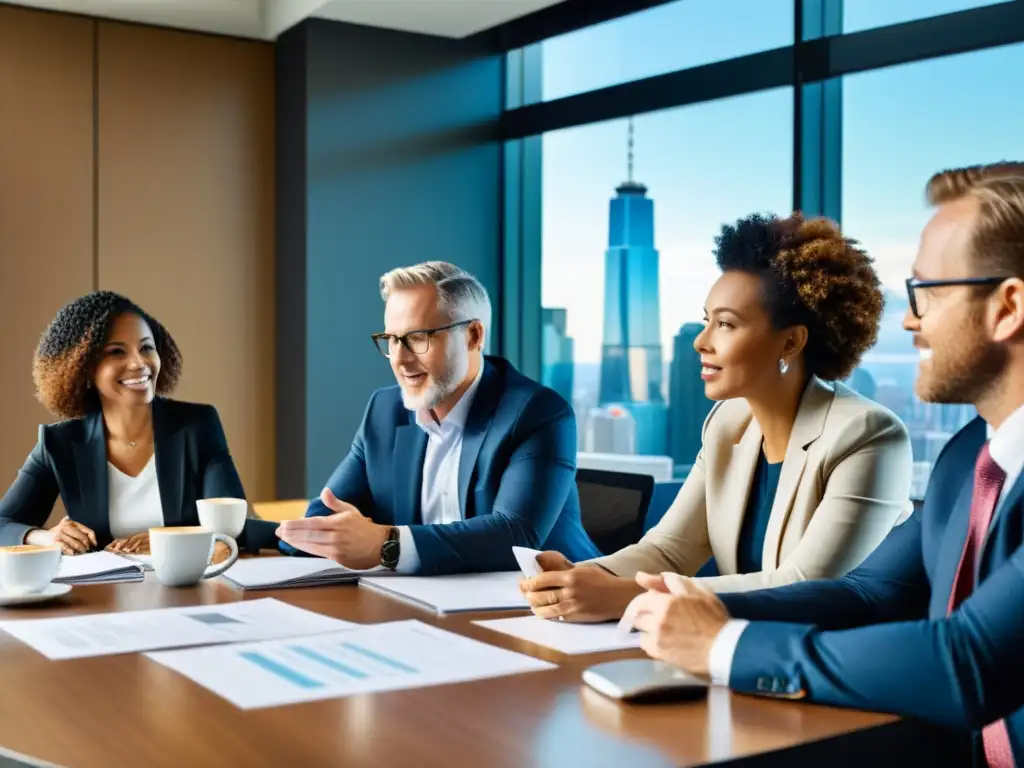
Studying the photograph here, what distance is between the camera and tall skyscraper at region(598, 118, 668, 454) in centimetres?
543

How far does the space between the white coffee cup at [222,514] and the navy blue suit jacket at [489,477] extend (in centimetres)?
38

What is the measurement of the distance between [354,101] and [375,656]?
14.9 feet

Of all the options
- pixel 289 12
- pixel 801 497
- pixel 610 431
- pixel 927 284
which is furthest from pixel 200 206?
pixel 927 284

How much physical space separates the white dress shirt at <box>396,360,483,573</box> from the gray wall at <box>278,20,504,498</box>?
2775 mm

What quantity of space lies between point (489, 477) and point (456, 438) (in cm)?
24

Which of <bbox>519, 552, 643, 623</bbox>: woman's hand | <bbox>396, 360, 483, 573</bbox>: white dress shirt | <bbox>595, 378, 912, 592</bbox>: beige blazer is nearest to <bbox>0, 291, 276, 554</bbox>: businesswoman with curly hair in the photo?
<bbox>396, 360, 483, 573</bbox>: white dress shirt

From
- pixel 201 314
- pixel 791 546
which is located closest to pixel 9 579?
pixel 791 546

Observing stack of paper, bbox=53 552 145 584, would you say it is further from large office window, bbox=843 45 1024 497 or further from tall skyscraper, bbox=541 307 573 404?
tall skyscraper, bbox=541 307 573 404

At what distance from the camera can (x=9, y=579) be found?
78.7 inches

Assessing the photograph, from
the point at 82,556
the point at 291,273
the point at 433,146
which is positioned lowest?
the point at 82,556

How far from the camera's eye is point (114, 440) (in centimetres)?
323

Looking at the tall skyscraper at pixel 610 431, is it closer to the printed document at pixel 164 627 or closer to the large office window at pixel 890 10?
the large office window at pixel 890 10

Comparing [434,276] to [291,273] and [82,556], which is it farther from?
[291,273]

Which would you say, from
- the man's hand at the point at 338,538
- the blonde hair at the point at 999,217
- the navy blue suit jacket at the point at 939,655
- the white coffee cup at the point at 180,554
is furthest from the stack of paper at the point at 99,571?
the blonde hair at the point at 999,217
